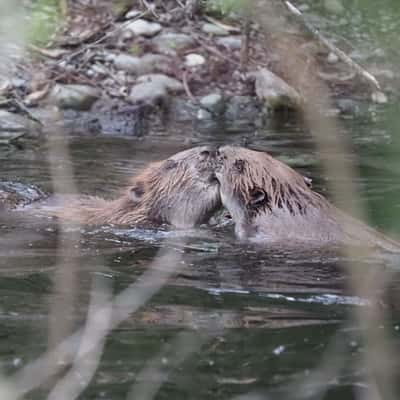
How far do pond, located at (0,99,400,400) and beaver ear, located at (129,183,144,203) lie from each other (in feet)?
0.98

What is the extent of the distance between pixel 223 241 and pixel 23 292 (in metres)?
1.44

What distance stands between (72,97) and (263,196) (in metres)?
5.33

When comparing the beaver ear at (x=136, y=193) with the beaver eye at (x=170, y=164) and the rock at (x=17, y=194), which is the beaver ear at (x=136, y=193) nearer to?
the beaver eye at (x=170, y=164)

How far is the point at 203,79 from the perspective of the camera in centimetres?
1117

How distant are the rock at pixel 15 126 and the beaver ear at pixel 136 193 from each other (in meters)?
3.26

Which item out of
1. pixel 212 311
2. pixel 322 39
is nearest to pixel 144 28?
pixel 212 311

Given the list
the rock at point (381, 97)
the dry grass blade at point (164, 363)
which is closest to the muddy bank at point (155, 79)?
the rock at point (381, 97)

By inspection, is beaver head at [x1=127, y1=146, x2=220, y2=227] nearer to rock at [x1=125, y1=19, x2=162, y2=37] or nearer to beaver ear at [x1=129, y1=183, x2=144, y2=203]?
beaver ear at [x1=129, y1=183, x2=144, y2=203]

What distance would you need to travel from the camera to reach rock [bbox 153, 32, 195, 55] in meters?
11.5

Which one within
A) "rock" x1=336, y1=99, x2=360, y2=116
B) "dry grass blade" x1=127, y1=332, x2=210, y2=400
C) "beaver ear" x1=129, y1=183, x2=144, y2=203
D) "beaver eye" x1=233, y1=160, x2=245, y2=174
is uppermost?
"beaver eye" x1=233, y1=160, x2=245, y2=174

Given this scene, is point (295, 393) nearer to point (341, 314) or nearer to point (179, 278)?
point (341, 314)

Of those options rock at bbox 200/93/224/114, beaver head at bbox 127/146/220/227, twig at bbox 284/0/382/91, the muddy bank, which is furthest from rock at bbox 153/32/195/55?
twig at bbox 284/0/382/91

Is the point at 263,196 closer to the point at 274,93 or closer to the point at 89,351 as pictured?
the point at 89,351

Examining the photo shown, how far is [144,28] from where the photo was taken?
38.4 ft
